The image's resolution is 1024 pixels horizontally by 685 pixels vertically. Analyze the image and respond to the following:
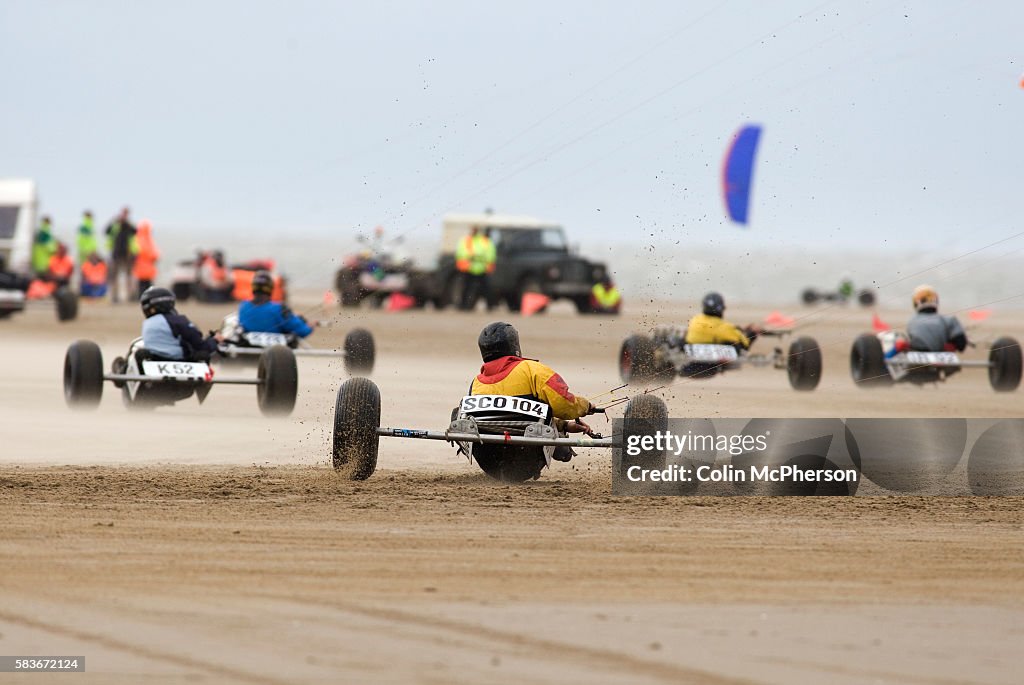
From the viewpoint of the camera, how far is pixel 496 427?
1105 cm

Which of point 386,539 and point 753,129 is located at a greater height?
point 753,129

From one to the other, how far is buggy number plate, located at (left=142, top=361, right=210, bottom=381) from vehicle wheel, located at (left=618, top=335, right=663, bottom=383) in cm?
602

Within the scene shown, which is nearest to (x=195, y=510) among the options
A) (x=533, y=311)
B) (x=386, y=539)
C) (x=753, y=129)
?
(x=386, y=539)

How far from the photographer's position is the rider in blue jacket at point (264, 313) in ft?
62.0

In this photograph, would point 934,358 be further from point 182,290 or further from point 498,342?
point 182,290

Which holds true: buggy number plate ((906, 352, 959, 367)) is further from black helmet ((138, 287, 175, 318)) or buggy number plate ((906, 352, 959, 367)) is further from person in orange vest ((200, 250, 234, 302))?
person in orange vest ((200, 250, 234, 302))

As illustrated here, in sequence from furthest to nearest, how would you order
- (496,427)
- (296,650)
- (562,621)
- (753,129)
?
(753,129), (496,427), (562,621), (296,650)

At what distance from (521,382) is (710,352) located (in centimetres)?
933

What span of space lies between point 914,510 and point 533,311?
2939 cm

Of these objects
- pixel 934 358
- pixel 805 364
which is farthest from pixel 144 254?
pixel 934 358

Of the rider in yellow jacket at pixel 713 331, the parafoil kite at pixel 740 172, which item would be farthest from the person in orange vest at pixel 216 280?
the rider in yellow jacket at pixel 713 331

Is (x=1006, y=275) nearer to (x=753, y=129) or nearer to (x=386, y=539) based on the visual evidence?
Result: (x=753, y=129)

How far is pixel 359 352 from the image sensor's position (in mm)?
20250

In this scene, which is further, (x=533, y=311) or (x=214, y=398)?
(x=533, y=311)
